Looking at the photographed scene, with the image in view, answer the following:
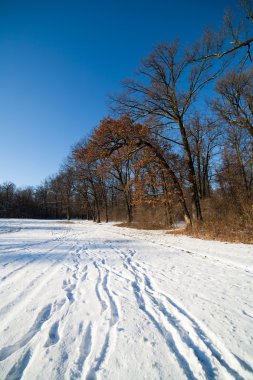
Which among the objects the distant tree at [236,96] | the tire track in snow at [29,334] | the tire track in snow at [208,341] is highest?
the distant tree at [236,96]

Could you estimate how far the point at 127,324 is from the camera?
2.77m

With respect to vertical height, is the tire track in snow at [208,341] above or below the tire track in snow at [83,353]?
below

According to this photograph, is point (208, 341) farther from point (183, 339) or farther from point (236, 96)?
point (236, 96)

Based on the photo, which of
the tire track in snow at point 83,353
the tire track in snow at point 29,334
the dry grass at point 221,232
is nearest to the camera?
the tire track in snow at point 83,353

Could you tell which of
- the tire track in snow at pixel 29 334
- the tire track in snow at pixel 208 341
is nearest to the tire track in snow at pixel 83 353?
the tire track in snow at pixel 29 334

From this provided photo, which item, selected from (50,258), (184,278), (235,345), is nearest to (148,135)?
(50,258)

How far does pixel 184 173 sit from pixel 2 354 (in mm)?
14482

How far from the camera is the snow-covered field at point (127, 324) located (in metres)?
2.03

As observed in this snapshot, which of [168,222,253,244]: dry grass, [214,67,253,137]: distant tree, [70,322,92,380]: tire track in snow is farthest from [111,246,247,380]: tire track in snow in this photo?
[214,67,253,137]: distant tree

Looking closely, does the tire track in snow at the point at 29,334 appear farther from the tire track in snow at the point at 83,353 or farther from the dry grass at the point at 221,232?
the dry grass at the point at 221,232

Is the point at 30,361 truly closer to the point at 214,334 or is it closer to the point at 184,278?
the point at 214,334

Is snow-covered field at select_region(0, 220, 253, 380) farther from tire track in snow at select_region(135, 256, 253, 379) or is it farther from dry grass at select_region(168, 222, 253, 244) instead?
dry grass at select_region(168, 222, 253, 244)

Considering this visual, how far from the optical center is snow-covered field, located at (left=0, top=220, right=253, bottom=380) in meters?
2.03

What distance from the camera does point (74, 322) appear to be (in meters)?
2.82
